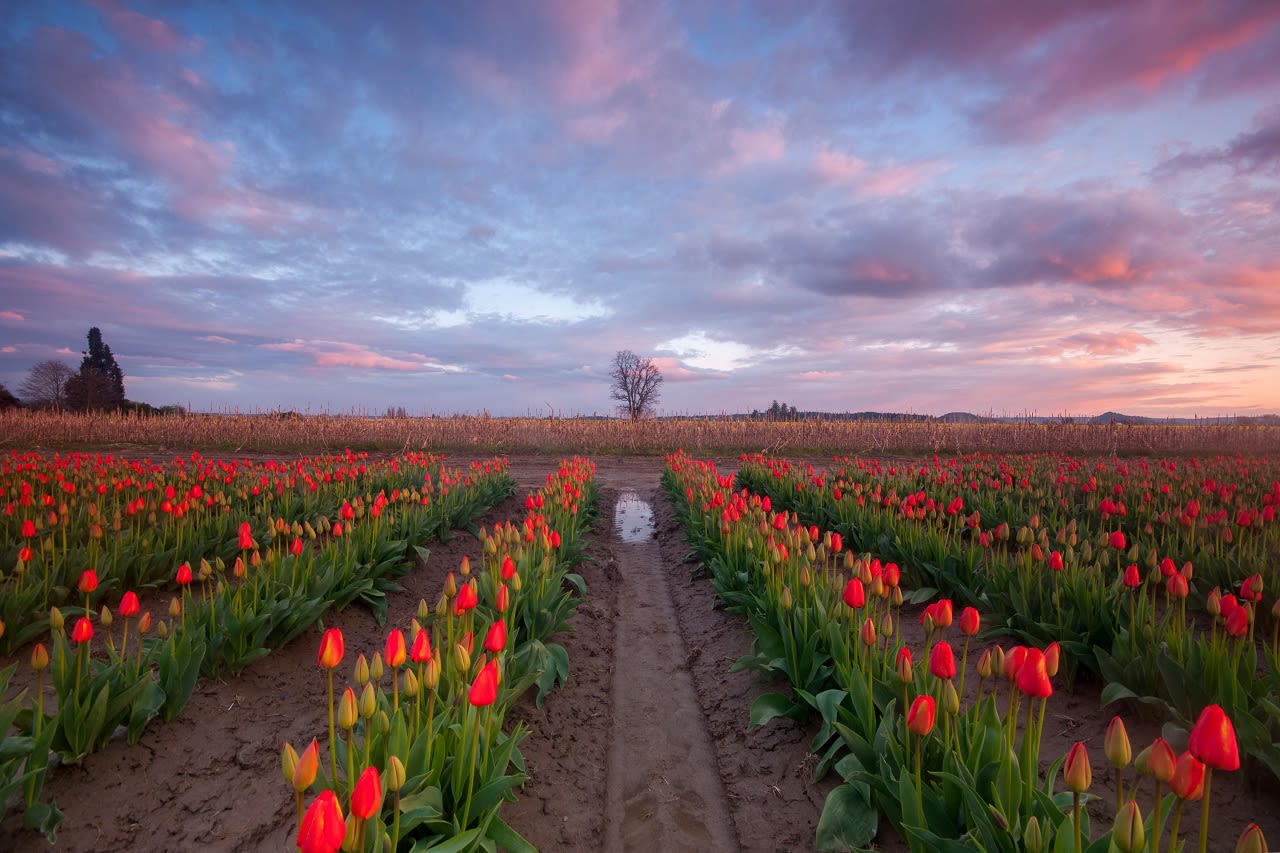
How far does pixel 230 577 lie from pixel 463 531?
9.06 feet

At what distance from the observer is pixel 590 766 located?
3285 mm

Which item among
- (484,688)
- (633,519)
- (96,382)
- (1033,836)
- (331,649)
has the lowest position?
(633,519)

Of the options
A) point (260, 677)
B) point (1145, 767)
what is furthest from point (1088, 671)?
point (260, 677)

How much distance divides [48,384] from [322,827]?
65190 millimetres

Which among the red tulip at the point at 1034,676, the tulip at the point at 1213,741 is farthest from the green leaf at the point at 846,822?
the tulip at the point at 1213,741

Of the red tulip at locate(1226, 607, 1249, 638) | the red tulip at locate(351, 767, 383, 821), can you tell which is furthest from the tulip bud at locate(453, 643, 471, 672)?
the red tulip at locate(1226, 607, 1249, 638)

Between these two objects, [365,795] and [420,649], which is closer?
[365,795]

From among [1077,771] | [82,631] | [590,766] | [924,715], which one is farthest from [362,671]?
[1077,771]

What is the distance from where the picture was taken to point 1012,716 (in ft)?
6.91

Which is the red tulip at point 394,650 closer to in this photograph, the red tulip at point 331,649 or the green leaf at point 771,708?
the red tulip at point 331,649

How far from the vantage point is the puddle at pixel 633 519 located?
9586mm

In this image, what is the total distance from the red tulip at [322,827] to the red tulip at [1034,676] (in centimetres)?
188

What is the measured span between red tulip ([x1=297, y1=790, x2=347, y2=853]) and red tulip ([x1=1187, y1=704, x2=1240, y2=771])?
6.22 ft

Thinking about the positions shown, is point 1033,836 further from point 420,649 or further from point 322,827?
point 420,649
